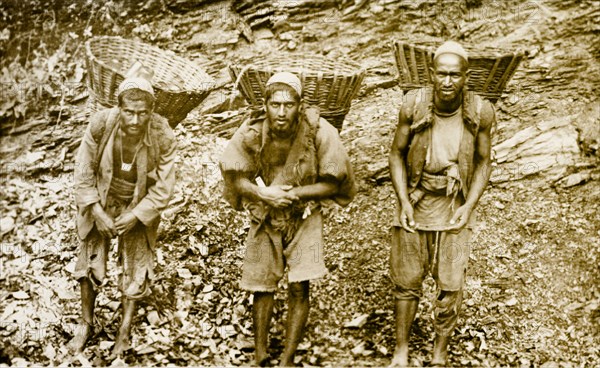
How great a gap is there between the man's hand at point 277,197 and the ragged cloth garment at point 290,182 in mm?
94

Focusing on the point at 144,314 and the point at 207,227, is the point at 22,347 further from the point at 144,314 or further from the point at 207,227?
the point at 207,227

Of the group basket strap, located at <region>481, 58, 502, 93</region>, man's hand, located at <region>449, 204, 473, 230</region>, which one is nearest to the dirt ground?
man's hand, located at <region>449, 204, 473, 230</region>

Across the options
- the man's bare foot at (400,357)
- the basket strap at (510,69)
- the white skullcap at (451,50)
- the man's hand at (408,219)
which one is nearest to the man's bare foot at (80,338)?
the man's bare foot at (400,357)

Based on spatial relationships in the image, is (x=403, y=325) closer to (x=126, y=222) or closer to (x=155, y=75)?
(x=126, y=222)

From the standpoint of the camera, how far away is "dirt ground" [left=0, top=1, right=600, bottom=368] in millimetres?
6734

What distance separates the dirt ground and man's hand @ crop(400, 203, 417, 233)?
974mm

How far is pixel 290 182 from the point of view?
6273 millimetres

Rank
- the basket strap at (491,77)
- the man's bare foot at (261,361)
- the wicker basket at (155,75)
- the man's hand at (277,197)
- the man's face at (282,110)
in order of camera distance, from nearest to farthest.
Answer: the man's face at (282,110)
the man's hand at (277,197)
the man's bare foot at (261,361)
the basket strap at (491,77)
the wicker basket at (155,75)

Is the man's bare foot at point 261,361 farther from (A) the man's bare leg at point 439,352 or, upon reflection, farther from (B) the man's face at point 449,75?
(B) the man's face at point 449,75

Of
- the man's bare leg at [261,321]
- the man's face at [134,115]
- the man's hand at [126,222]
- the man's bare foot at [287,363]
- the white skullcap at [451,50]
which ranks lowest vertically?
the man's bare foot at [287,363]

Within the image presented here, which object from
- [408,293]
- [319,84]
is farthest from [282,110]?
[408,293]

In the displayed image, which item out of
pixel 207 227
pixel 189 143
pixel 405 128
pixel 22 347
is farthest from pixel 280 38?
pixel 22 347

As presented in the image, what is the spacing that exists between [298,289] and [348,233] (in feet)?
4.33

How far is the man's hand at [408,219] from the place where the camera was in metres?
6.20
